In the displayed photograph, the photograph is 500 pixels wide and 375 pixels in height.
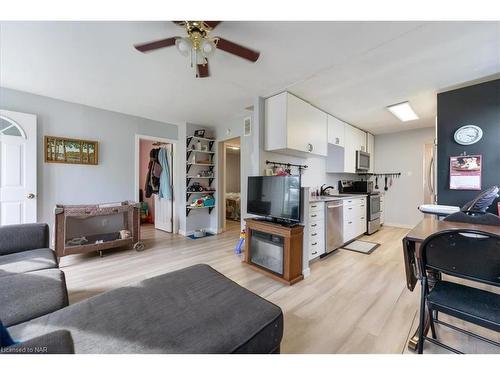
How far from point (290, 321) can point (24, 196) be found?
3684 mm

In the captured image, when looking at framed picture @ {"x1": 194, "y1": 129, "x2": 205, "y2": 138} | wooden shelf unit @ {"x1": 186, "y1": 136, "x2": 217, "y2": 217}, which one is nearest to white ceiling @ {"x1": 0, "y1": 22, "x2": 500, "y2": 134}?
framed picture @ {"x1": 194, "y1": 129, "x2": 205, "y2": 138}

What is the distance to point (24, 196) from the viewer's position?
2.79 meters

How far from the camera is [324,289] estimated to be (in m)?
2.17

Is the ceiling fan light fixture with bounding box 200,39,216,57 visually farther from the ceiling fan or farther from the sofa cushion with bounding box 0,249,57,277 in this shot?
the sofa cushion with bounding box 0,249,57,277

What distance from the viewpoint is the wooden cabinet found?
357cm

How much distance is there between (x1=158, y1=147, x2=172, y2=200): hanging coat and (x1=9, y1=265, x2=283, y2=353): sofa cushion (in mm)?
3458

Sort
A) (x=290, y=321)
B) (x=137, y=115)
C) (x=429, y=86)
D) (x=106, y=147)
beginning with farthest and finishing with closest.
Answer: (x=137, y=115), (x=106, y=147), (x=429, y=86), (x=290, y=321)

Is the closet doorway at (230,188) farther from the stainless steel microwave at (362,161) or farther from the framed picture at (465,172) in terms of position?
the framed picture at (465,172)

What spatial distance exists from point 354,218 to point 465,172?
1666mm

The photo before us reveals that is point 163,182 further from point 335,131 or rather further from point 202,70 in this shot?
point 335,131

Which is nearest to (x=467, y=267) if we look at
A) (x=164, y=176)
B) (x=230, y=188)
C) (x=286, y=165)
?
(x=286, y=165)

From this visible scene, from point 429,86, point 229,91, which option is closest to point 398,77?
point 429,86

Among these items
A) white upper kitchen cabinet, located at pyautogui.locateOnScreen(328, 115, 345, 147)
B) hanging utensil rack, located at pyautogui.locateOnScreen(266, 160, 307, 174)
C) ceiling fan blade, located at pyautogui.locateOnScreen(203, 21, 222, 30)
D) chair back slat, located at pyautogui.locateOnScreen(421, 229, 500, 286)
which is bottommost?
Answer: chair back slat, located at pyautogui.locateOnScreen(421, 229, 500, 286)

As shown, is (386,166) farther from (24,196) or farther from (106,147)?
(24,196)
